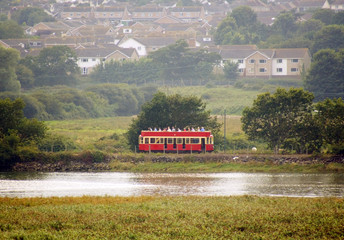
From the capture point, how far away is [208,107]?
264 ft

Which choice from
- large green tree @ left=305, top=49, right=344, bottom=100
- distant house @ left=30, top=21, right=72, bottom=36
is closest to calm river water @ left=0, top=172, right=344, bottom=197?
large green tree @ left=305, top=49, right=344, bottom=100

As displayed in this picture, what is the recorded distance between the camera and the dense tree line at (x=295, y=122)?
45.0 meters

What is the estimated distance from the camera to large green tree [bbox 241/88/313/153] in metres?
46.6

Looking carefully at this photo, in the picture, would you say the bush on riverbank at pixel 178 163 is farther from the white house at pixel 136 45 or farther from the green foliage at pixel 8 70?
the white house at pixel 136 45

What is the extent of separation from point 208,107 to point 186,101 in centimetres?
2997

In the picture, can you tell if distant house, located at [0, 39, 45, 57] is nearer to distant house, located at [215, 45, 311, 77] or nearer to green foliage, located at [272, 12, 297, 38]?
distant house, located at [215, 45, 311, 77]

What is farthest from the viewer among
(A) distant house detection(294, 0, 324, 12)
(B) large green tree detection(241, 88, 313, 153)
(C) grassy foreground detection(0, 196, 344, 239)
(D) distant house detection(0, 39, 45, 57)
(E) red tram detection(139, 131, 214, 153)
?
(A) distant house detection(294, 0, 324, 12)

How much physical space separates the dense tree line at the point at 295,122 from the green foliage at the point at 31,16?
387 feet

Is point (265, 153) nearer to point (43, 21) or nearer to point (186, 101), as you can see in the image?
point (186, 101)

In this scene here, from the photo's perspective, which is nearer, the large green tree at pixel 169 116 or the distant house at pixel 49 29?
the large green tree at pixel 169 116

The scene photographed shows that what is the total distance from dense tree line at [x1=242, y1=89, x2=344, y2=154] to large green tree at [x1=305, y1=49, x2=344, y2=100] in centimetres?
3200

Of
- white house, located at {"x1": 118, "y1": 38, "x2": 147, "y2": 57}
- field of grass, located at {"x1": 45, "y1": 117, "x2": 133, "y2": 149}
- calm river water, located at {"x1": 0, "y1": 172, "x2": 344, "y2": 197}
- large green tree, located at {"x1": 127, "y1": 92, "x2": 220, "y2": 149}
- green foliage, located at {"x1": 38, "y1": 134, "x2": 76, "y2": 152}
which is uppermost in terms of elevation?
white house, located at {"x1": 118, "y1": 38, "x2": 147, "y2": 57}

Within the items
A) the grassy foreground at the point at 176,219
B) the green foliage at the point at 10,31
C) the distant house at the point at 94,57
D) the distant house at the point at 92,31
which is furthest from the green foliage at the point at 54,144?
the distant house at the point at 92,31

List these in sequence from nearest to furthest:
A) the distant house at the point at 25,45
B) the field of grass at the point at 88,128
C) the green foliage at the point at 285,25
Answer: the field of grass at the point at 88,128, the distant house at the point at 25,45, the green foliage at the point at 285,25
